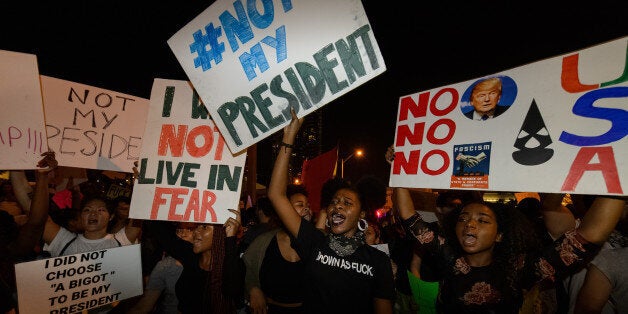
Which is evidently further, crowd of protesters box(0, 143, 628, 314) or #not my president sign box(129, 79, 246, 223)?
#not my president sign box(129, 79, 246, 223)

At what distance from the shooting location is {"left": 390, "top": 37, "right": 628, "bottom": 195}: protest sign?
6.25 feet

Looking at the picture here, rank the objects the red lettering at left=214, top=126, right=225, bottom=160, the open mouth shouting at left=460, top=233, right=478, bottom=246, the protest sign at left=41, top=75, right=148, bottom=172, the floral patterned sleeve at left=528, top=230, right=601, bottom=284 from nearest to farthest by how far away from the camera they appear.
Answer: the floral patterned sleeve at left=528, top=230, right=601, bottom=284, the open mouth shouting at left=460, top=233, right=478, bottom=246, the red lettering at left=214, top=126, right=225, bottom=160, the protest sign at left=41, top=75, right=148, bottom=172

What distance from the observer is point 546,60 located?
7.26 ft

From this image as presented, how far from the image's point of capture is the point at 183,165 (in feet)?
9.94

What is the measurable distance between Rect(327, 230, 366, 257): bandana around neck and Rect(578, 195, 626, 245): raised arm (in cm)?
149

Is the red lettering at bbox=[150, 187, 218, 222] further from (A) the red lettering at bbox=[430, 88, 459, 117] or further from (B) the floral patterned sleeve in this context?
(B) the floral patterned sleeve

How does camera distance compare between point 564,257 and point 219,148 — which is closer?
point 564,257

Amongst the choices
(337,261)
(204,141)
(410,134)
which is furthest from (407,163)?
(204,141)

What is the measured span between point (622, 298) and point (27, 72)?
536 centimetres

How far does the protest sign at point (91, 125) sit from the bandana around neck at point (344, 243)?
2670 millimetres

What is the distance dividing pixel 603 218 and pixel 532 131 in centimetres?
67

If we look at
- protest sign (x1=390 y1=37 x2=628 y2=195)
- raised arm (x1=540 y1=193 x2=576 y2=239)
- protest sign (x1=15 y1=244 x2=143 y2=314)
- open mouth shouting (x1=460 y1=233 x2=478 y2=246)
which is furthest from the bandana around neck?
protest sign (x1=15 y1=244 x2=143 y2=314)

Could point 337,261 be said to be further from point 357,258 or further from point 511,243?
point 511,243

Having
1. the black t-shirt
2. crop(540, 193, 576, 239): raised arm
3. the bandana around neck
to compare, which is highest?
crop(540, 193, 576, 239): raised arm
